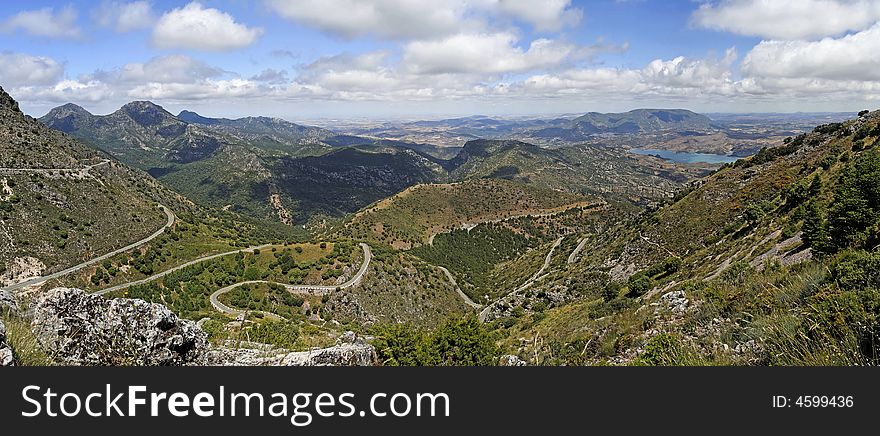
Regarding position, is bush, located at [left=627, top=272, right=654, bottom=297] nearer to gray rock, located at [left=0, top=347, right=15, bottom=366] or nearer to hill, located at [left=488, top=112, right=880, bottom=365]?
hill, located at [left=488, top=112, right=880, bottom=365]

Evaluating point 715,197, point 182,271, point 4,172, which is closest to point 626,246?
point 715,197

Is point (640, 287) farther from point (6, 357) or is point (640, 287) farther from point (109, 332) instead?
point (6, 357)

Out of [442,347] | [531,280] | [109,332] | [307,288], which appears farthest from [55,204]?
[109,332]

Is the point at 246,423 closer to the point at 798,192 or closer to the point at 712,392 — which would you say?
the point at 712,392

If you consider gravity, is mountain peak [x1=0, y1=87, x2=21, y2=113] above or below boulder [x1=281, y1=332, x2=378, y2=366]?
above

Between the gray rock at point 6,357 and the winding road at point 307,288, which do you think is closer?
the gray rock at point 6,357

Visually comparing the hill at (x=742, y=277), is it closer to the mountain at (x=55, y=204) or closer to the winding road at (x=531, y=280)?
the winding road at (x=531, y=280)

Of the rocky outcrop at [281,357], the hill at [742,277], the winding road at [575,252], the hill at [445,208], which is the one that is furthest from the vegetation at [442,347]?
the hill at [445,208]

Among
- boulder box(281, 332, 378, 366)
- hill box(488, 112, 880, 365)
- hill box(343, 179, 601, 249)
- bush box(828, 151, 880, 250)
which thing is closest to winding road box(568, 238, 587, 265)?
hill box(488, 112, 880, 365)
